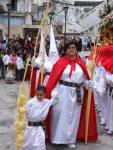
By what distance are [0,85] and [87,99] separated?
9461 mm

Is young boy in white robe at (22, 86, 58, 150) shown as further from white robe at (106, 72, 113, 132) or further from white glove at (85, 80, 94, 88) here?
white robe at (106, 72, 113, 132)

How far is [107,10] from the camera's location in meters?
13.8

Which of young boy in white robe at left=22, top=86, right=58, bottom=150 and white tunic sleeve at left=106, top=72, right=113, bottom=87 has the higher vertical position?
white tunic sleeve at left=106, top=72, right=113, bottom=87

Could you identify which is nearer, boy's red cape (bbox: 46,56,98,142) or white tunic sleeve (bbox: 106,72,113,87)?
boy's red cape (bbox: 46,56,98,142)

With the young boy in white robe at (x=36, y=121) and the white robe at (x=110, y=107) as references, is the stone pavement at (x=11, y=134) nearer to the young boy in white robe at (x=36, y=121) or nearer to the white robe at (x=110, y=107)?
the white robe at (x=110, y=107)

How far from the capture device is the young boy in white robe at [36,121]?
7336mm

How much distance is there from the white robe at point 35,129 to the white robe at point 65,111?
529 mm

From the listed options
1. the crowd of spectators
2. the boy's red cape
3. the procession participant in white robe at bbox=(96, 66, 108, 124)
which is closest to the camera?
the boy's red cape

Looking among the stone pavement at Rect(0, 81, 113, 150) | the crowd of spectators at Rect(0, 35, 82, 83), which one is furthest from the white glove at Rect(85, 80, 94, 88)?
the crowd of spectators at Rect(0, 35, 82, 83)

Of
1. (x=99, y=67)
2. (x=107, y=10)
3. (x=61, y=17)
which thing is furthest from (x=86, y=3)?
(x=99, y=67)

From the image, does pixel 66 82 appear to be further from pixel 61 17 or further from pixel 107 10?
pixel 61 17

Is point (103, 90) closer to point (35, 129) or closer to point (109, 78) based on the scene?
point (109, 78)

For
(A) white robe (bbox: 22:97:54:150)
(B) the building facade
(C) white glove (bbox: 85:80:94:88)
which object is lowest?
(A) white robe (bbox: 22:97:54:150)

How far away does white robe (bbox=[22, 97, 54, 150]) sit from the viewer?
24.1 ft
